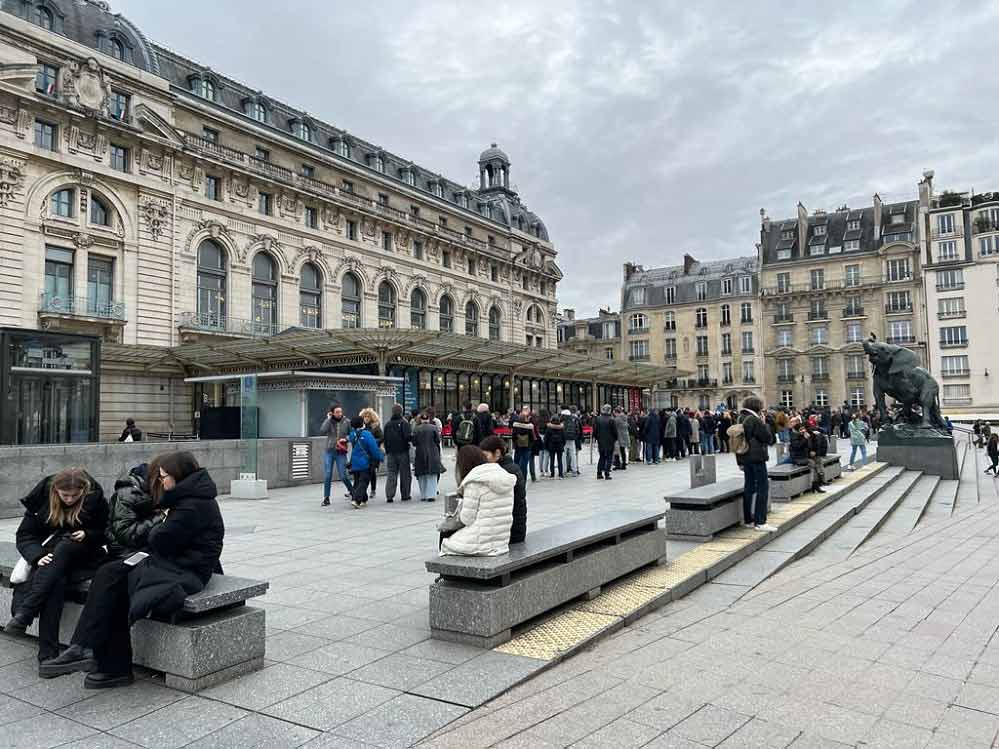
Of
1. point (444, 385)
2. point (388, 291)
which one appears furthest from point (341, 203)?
point (444, 385)

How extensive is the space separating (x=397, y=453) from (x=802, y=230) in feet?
199

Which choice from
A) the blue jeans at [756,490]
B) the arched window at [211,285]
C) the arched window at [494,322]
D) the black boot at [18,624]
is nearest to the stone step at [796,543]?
the blue jeans at [756,490]

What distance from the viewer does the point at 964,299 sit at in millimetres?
56125

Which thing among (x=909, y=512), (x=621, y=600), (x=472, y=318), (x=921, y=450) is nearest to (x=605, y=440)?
(x=909, y=512)

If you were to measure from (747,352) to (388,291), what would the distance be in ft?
112

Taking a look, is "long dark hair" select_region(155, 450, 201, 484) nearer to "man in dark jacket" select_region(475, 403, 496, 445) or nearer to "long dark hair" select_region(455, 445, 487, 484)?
"long dark hair" select_region(455, 445, 487, 484)

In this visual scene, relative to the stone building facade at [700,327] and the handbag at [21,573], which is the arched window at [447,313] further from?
the handbag at [21,573]

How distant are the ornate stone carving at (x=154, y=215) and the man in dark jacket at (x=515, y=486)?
33.5 meters

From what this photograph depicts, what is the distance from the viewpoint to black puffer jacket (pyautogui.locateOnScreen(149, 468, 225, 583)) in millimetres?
4152

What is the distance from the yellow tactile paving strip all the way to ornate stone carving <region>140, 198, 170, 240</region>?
32.8 metres

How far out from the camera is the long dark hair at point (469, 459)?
5.16 metres

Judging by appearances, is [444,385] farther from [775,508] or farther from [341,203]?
[775,508]

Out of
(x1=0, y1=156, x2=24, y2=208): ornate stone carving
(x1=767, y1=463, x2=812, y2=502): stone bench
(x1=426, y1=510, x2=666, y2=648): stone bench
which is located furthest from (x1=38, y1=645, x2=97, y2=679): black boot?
(x1=0, y1=156, x2=24, y2=208): ornate stone carving

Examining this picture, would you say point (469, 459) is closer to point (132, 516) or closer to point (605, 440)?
point (132, 516)
